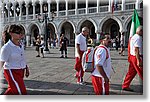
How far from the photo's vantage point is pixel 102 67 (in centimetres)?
310

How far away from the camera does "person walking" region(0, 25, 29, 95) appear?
305cm

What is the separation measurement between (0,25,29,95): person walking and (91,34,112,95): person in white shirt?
1.16 meters

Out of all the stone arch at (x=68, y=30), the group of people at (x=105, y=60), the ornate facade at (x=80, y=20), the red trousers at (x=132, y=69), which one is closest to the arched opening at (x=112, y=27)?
the ornate facade at (x=80, y=20)

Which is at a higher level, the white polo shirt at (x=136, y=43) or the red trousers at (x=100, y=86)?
the white polo shirt at (x=136, y=43)

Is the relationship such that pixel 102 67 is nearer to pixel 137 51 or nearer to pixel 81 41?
pixel 137 51

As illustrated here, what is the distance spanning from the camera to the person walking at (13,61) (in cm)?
305

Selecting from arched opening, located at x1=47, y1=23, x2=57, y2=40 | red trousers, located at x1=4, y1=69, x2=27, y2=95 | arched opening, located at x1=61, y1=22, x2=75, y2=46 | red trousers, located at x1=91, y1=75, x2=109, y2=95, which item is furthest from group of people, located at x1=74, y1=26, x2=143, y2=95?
arched opening, located at x1=47, y1=23, x2=57, y2=40

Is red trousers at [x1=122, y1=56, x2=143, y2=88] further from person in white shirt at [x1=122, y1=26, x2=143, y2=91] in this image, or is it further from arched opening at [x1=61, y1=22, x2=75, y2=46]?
arched opening at [x1=61, y1=22, x2=75, y2=46]

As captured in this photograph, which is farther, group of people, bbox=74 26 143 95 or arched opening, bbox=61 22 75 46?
arched opening, bbox=61 22 75 46

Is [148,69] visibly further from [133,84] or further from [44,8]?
[44,8]

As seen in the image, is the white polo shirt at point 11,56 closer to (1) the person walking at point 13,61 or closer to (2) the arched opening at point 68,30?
(1) the person walking at point 13,61

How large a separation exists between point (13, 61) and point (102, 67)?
52.8 inches

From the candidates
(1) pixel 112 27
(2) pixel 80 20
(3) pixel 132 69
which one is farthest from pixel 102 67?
(1) pixel 112 27

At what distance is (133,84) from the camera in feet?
16.5
